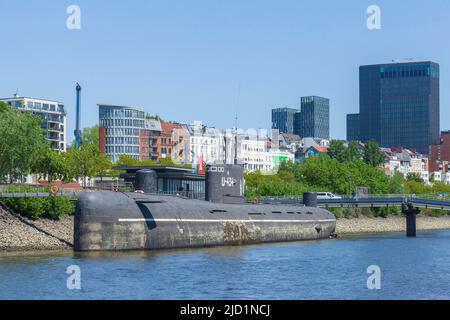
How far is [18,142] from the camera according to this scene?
10744 centimetres

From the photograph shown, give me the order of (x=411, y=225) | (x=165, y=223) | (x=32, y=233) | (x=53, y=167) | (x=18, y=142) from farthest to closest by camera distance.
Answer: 1. (x=53, y=167)
2. (x=411, y=225)
3. (x=18, y=142)
4. (x=32, y=233)
5. (x=165, y=223)

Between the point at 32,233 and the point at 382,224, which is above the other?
the point at 32,233

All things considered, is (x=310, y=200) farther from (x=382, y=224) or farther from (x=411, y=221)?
(x=382, y=224)

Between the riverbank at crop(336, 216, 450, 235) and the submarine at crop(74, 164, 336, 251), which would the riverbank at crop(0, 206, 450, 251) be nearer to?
the submarine at crop(74, 164, 336, 251)

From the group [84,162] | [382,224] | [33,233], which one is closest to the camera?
[33,233]

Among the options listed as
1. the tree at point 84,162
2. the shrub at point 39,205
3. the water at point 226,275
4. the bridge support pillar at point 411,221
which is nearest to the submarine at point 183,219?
the water at point 226,275

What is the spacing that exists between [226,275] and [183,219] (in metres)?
19.5

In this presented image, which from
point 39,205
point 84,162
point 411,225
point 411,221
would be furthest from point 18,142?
point 411,221

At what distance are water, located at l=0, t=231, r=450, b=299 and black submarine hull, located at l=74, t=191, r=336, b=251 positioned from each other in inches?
76.6

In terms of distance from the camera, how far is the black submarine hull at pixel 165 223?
71.6m

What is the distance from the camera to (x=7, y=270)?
60.5 m

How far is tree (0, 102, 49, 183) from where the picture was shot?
106 metres

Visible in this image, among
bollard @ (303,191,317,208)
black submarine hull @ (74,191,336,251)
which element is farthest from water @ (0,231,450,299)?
bollard @ (303,191,317,208)
